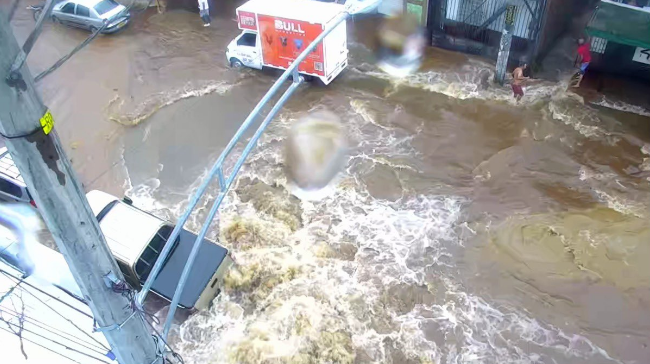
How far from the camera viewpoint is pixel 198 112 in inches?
656

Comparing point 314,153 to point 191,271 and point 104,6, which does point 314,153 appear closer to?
point 191,271

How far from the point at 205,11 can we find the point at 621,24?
1463 centimetres

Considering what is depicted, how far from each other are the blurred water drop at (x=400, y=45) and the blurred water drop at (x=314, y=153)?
11.7 feet

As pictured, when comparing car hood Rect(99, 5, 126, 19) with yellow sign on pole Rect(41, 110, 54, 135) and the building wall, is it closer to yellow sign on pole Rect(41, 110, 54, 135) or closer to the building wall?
the building wall

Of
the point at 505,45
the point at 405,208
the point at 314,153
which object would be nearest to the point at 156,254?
the point at 314,153

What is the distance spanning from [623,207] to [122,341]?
12.6m

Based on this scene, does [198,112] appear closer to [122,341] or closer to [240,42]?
[240,42]

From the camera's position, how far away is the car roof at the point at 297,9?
15.6 metres

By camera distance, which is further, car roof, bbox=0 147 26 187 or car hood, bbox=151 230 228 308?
car roof, bbox=0 147 26 187

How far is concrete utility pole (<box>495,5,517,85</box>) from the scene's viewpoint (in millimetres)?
15000

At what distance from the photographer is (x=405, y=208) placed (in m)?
13.2

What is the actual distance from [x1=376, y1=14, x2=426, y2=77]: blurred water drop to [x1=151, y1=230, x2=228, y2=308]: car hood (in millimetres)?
9783

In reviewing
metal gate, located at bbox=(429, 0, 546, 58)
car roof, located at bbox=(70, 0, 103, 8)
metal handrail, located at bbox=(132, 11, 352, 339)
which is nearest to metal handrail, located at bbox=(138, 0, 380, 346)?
metal handrail, located at bbox=(132, 11, 352, 339)

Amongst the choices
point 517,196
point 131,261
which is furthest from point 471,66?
point 131,261
